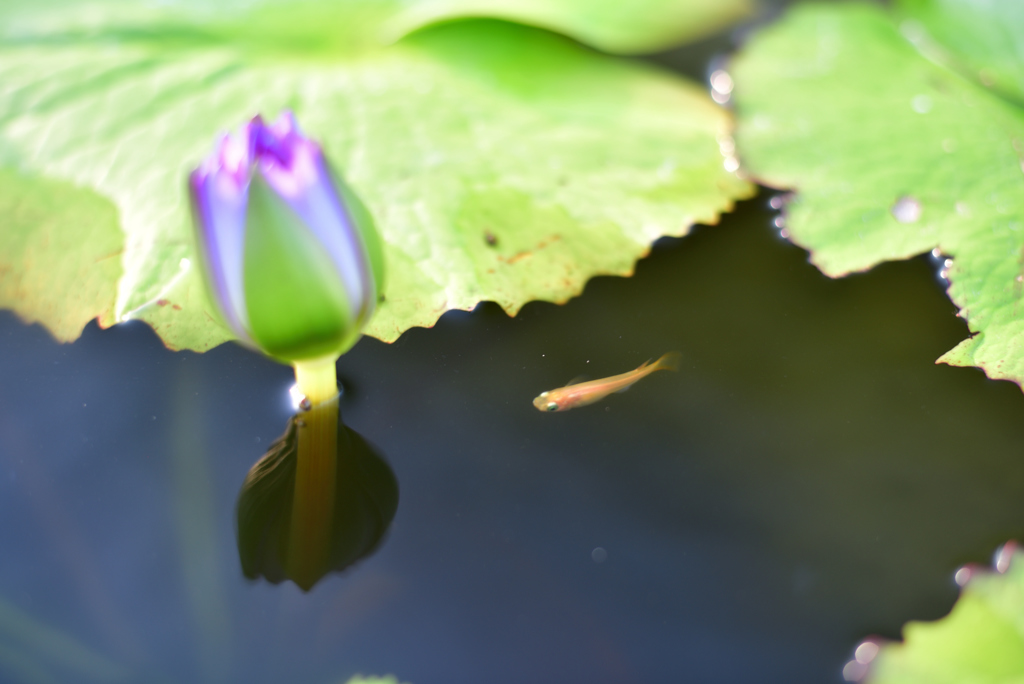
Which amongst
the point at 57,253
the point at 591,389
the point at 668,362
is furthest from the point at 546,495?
the point at 57,253

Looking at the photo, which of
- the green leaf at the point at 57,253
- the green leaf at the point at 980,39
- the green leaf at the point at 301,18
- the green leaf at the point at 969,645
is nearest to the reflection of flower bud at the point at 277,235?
the green leaf at the point at 57,253

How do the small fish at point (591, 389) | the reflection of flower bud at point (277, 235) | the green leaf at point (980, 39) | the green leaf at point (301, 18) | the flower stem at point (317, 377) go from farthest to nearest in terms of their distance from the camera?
the green leaf at point (980, 39) < the green leaf at point (301, 18) < the small fish at point (591, 389) < the flower stem at point (317, 377) < the reflection of flower bud at point (277, 235)

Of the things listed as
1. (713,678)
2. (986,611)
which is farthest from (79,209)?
(986,611)

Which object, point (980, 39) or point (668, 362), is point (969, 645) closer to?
point (668, 362)

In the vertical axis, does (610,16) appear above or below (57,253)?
above

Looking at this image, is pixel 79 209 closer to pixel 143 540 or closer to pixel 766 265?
pixel 143 540

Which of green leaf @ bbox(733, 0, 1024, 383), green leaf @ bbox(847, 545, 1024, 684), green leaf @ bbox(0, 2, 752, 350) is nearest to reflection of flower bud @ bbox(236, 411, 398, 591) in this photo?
green leaf @ bbox(0, 2, 752, 350)

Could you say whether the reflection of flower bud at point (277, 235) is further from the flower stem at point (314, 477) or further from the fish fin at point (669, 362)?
the fish fin at point (669, 362)
